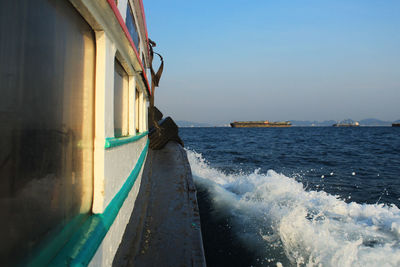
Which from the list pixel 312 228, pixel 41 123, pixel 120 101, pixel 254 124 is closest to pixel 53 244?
pixel 41 123

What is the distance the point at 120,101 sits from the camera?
2434 mm

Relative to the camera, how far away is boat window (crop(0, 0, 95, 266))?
74 cm

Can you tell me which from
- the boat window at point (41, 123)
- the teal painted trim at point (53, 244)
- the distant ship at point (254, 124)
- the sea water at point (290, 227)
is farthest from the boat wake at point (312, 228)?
the distant ship at point (254, 124)

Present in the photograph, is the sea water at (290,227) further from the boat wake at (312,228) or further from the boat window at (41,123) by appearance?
the boat window at (41,123)

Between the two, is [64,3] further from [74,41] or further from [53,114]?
[53,114]

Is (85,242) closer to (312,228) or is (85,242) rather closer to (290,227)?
(290,227)

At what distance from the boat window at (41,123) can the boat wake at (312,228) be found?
2714 millimetres

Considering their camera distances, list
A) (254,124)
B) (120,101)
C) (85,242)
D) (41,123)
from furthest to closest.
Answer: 1. (254,124)
2. (120,101)
3. (85,242)
4. (41,123)

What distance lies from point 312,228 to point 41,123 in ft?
12.5

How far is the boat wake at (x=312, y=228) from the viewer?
302cm

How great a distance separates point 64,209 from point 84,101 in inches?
24.0

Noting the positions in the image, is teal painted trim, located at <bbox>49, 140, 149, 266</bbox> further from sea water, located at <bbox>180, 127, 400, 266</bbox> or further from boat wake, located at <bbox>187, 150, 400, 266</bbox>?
boat wake, located at <bbox>187, 150, 400, 266</bbox>

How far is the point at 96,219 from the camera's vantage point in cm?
141

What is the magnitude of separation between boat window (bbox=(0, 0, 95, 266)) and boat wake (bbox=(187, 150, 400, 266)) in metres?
2.71
